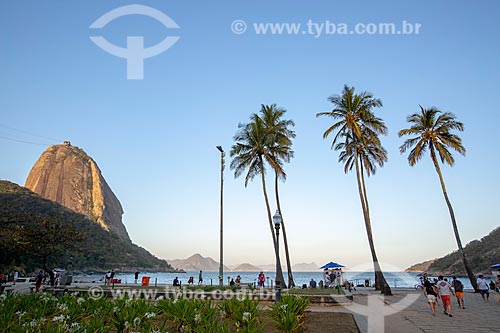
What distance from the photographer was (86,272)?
397ft

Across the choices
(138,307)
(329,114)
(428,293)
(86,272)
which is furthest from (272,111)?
(86,272)

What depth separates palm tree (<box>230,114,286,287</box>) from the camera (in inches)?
1427

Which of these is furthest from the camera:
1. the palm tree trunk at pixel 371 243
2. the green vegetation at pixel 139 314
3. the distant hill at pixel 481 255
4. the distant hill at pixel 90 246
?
the distant hill at pixel 481 255

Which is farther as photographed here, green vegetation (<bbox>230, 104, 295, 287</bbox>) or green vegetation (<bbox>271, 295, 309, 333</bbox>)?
green vegetation (<bbox>230, 104, 295, 287</bbox>)

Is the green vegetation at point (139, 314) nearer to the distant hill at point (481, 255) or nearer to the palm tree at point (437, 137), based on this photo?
the palm tree at point (437, 137)

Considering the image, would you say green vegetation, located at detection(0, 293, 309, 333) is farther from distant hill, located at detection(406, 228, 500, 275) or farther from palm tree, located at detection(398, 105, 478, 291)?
distant hill, located at detection(406, 228, 500, 275)

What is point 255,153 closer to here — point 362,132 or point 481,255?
point 362,132

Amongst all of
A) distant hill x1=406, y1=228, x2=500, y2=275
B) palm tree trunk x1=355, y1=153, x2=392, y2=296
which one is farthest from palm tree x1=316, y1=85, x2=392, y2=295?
distant hill x1=406, y1=228, x2=500, y2=275

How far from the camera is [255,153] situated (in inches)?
1444

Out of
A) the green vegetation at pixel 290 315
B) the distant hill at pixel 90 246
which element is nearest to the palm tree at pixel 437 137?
the green vegetation at pixel 290 315

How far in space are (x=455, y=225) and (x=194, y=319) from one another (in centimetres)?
3084

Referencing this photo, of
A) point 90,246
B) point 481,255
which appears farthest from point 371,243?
point 90,246

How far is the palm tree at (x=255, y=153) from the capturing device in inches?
1427

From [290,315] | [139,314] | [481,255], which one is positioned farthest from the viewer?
[481,255]
